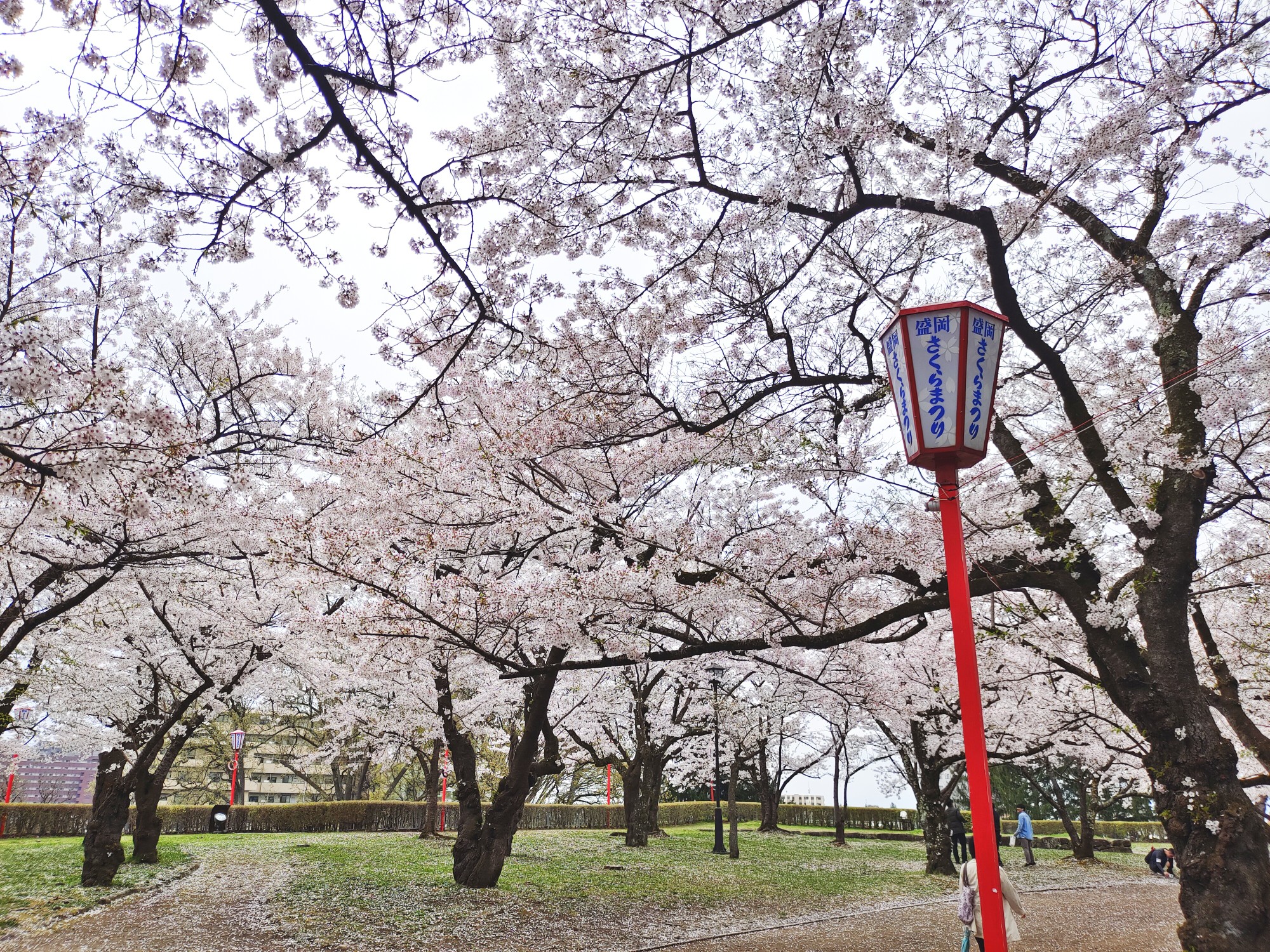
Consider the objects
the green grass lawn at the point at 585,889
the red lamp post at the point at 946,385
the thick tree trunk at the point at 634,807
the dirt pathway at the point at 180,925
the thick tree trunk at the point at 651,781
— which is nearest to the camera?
the red lamp post at the point at 946,385

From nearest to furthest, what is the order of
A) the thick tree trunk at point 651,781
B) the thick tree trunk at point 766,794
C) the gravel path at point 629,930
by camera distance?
the gravel path at point 629,930 → the thick tree trunk at point 651,781 → the thick tree trunk at point 766,794

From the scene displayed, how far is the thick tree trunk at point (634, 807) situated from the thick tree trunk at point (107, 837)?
35.6 feet

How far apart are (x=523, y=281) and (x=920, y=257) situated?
3350 mm

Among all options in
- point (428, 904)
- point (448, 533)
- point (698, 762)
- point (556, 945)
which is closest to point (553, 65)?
point (448, 533)

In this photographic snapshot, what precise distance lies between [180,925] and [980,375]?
9.82 m

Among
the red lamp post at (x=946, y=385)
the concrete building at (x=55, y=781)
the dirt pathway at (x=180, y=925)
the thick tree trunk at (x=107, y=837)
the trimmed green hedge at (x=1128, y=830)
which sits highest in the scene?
the red lamp post at (x=946, y=385)

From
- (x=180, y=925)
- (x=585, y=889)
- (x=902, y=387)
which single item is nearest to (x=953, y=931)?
(x=585, y=889)

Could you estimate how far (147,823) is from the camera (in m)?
12.6

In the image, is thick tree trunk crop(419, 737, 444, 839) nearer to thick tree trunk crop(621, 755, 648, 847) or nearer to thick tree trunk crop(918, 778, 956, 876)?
thick tree trunk crop(621, 755, 648, 847)

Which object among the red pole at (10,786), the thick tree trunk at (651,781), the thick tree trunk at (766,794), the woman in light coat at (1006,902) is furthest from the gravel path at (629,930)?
the thick tree trunk at (766,794)

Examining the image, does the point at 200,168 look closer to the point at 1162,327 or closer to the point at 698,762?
the point at 1162,327

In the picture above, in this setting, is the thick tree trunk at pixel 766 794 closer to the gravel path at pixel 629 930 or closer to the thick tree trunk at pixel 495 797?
the gravel path at pixel 629 930

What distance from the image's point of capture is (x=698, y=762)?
25938 millimetres

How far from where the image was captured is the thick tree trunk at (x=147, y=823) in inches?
457
